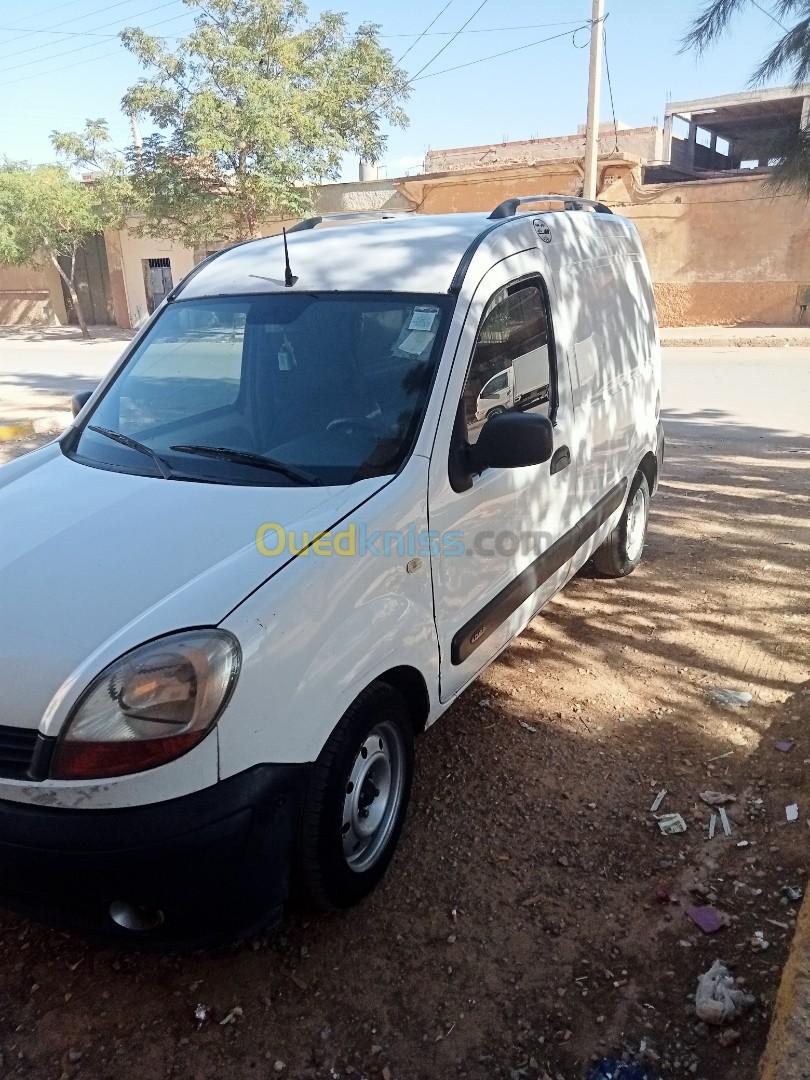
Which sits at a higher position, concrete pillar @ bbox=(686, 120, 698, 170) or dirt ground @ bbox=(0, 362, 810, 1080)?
concrete pillar @ bbox=(686, 120, 698, 170)

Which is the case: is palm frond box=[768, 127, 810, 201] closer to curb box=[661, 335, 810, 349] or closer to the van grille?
the van grille

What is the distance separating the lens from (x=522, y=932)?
257 centimetres

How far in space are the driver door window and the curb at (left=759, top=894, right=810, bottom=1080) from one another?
1848 millimetres

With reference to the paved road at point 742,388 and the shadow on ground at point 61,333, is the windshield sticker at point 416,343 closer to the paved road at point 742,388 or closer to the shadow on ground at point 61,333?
the paved road at point 742,388

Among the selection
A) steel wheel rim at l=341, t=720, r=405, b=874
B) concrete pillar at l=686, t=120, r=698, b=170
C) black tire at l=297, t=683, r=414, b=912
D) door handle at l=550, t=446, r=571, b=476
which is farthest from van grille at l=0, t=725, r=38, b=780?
concrete pillar at l=686, t=120, r=698, b=170

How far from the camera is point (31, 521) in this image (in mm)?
2621

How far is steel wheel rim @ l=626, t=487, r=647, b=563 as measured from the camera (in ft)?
16.9

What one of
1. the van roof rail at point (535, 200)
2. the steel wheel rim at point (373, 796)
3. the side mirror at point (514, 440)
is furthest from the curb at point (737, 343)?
the steel wheel rim at point (373, 796)

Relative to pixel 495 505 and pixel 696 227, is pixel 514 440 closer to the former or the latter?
pixel 495 505

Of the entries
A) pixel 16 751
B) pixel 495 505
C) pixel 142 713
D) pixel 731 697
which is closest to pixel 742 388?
pixel 731 697

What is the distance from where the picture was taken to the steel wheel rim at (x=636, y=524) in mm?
5160

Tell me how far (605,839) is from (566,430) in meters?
1.73

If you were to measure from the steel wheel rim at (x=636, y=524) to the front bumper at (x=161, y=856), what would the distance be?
3.52 meters

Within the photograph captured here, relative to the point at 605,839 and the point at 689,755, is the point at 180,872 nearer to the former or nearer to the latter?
the point at 605,839
